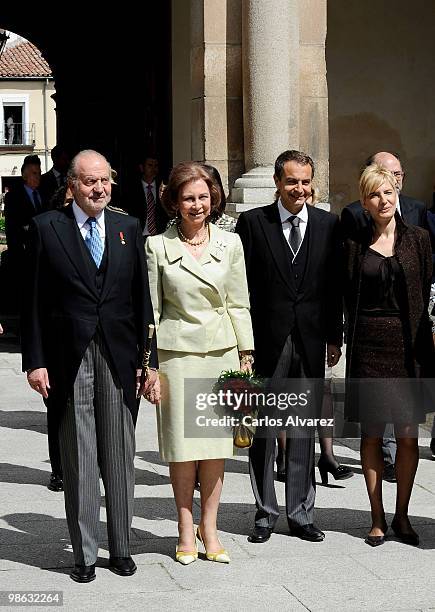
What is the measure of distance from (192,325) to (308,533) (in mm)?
1178

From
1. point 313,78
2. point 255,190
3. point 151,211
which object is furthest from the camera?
point 151,211

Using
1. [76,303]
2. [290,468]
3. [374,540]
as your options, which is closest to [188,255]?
[76,303]

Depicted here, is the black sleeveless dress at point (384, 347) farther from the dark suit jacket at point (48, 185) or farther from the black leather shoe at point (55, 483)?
the dark suit jacket at point (48, 185)

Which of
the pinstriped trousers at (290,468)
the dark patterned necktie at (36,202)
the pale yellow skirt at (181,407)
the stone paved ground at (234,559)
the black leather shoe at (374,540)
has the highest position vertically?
the dark patterned necktie at (36,202)

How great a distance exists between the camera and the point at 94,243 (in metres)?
5.69

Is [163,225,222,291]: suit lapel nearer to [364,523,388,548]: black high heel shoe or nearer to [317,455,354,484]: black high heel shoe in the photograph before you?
[364,523,388,548]: black high heel shoe

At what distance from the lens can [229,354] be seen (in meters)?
5.93

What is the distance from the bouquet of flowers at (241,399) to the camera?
5.82 m

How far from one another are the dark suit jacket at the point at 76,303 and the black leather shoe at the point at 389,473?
7.53ft

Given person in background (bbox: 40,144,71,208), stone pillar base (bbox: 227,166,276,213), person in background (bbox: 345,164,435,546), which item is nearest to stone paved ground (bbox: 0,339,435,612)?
person in background (bbox: 345,164,435,546)

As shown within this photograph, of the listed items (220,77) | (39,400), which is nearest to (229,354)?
(39,400)

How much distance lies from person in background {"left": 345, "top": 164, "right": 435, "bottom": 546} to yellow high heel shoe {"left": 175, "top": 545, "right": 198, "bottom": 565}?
2.78 ft

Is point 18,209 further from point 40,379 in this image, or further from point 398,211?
point 40,379

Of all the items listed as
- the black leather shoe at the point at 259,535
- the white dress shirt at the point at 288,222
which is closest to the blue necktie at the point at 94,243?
the white dress shirt at the point at 288,222
